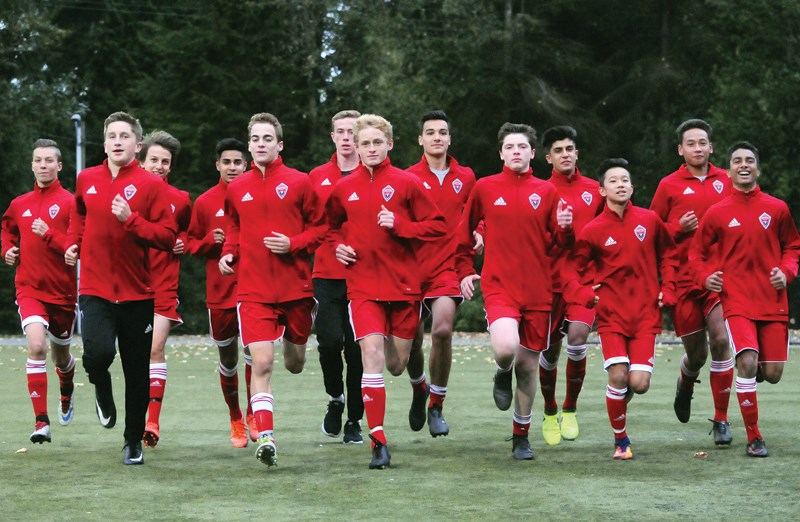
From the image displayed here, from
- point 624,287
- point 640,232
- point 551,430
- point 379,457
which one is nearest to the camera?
point 379,457

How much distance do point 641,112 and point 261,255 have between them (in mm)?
34130

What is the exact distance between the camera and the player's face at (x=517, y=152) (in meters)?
11.1

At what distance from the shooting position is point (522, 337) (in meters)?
10.9

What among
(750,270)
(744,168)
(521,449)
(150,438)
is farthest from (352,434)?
(744,168)

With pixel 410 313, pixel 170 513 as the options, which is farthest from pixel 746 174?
pixel 170 513

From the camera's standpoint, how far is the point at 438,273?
38.5 ft

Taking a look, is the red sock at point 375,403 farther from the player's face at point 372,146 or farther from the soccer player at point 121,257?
the soccer player at point 121,257

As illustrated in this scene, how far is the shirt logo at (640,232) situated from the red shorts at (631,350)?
731 millimetres

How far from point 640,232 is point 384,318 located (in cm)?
203

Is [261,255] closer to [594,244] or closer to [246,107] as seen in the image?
[594,244]

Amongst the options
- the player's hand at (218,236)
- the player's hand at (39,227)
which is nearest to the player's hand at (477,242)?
the player's hand at (218,236)

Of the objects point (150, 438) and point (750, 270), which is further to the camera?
point (150, 438)

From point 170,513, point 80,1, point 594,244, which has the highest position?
point 80,1

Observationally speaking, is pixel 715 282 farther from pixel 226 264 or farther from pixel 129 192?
pixel 129 192
